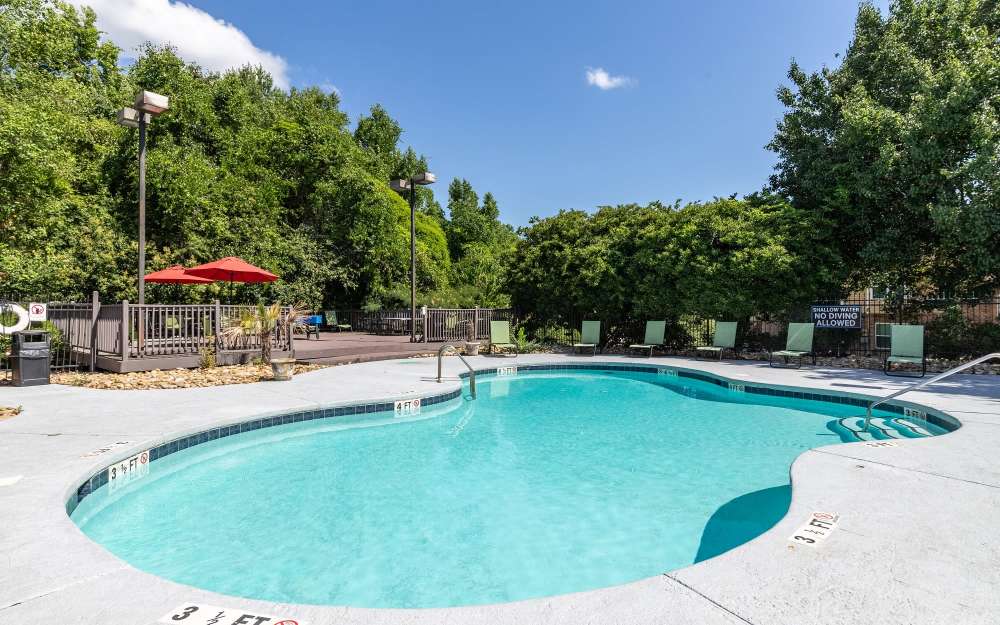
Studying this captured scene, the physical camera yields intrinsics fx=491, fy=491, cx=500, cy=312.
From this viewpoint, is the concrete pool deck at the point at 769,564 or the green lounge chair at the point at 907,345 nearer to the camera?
the concrete pool deck at the point at 769,564

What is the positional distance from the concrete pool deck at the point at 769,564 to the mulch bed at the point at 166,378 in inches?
137

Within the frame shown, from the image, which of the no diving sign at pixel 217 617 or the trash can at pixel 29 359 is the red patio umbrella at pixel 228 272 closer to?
the trash can at pixel 29 359

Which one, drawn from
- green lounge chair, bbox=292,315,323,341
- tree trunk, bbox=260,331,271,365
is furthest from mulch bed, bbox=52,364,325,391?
green lounge chair, bbox=292,315,323,341

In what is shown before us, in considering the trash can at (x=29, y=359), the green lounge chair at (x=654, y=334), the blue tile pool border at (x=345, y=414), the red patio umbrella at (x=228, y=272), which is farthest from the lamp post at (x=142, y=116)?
the green lounge chair at (x=654, y=334)

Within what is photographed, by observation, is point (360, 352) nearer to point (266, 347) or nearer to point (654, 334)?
point (266, 347)

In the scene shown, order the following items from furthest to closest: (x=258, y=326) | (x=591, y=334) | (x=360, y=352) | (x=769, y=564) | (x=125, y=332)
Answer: (x=591, y=334) < (x=360, y=352) < (x=258, y=326) < (x=125, y=332) < (x=769, y=564)

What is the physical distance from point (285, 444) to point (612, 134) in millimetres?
18596

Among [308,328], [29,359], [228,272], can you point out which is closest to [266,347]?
[228,272]

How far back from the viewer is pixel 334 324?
21.7 metres

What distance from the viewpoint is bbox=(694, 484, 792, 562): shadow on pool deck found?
11.4 ft

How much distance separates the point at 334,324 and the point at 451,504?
18.9m

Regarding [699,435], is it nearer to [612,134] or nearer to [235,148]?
[612,134]

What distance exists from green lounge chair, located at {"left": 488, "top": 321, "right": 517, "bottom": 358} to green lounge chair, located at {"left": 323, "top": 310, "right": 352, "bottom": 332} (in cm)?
1023

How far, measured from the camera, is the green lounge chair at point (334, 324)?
71.1 ft
